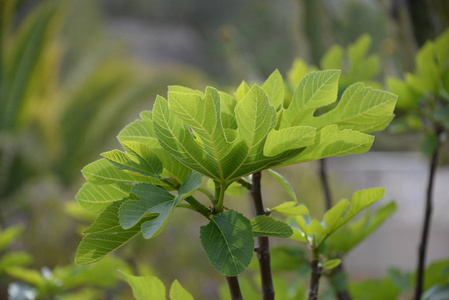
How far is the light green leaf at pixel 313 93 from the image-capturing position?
42 centimetres

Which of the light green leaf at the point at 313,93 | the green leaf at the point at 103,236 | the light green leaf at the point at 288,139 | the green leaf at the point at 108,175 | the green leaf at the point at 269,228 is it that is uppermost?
the light green leaf at the point at 313,93

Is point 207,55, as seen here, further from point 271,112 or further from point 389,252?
point 271,112

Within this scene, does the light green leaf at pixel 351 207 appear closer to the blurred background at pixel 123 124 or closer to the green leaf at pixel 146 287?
the green leaf at pixel 146 287

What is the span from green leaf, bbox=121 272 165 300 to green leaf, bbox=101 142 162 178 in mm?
112

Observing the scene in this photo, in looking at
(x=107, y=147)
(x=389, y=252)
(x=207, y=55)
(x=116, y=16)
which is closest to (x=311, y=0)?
(x=389, y=252)

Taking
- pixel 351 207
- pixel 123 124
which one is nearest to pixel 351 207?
pixel 351 207

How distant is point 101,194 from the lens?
431mm

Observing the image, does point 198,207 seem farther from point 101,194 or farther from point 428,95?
point 428,95

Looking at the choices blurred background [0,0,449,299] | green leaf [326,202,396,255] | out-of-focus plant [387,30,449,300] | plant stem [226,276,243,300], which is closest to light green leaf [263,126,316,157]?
plant stem [226,276,243,300]

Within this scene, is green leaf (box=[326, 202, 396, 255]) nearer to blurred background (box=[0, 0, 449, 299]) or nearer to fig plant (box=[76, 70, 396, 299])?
fig plant (box=[76, 70, 396, 299])

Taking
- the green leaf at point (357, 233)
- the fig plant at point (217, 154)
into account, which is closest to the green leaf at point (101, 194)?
the fig plant at point (217, 154)

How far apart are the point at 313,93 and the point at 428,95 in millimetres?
391

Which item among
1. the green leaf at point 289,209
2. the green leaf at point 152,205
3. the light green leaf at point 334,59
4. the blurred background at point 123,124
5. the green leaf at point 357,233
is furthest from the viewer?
the blurred background at point 123,124

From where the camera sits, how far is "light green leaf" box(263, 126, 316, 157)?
0.37 m
